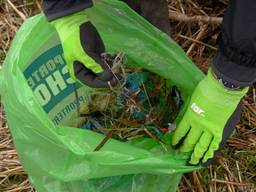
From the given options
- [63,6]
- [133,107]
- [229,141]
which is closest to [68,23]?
[63,6]

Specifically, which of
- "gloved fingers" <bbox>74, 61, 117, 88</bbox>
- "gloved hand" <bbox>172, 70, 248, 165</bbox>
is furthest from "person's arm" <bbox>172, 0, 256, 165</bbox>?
"gloved fingers" <bbox>74, 61, 117, 88</bbox>

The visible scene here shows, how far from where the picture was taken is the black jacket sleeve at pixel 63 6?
1105 millimetres

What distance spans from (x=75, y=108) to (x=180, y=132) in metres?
0.31

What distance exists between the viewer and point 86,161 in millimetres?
1080

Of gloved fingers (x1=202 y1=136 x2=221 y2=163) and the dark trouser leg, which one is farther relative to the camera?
the dark trouser leg

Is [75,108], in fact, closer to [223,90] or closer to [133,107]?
[133,107]

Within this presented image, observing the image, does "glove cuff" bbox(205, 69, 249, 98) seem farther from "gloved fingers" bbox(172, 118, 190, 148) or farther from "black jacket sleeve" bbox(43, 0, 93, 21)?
"black jacket sleeve" bbox(43, 0, 93, 21)

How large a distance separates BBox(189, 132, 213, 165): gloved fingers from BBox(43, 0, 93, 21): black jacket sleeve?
14.2 inches

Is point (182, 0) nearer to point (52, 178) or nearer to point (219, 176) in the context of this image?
point (219, 176)

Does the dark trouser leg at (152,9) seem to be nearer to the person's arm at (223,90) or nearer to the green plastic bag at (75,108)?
the green plastic bag at (75,108)

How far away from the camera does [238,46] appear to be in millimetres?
979

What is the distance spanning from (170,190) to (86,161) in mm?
259

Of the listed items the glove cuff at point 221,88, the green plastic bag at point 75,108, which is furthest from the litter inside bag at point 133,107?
the glove cuff at point 221,88

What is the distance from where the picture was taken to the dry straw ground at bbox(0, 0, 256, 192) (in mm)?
1468
